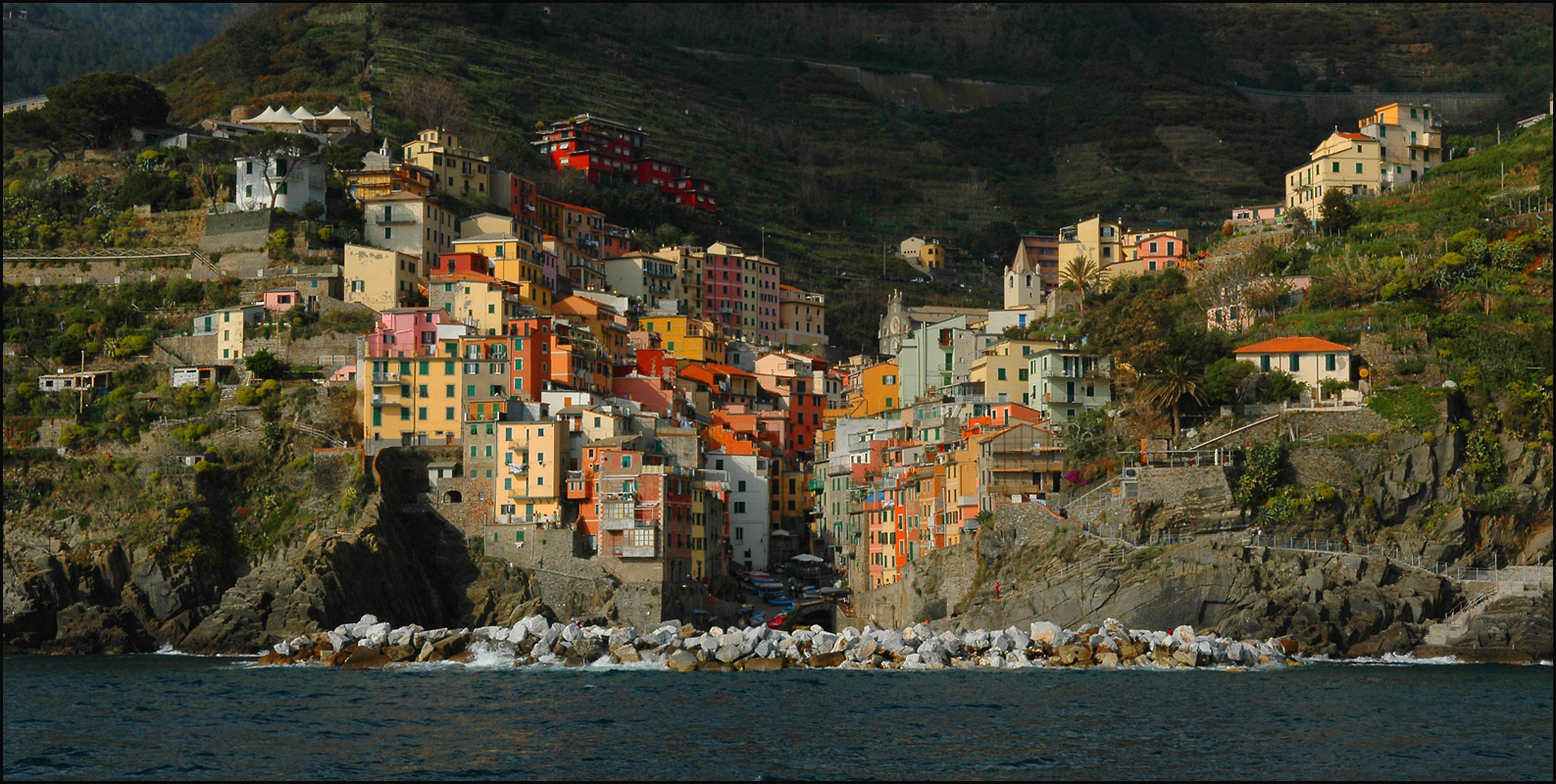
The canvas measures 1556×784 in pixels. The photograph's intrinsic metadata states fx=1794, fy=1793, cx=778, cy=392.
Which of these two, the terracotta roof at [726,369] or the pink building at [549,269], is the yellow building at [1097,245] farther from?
the pink building at [549,269]

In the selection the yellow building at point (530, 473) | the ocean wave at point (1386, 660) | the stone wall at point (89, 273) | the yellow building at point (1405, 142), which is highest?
the yellow building at point (1405, 142)

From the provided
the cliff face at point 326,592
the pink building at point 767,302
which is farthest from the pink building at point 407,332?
the pink building at point 767,302

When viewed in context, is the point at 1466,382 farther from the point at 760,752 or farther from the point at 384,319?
the point at 384,319

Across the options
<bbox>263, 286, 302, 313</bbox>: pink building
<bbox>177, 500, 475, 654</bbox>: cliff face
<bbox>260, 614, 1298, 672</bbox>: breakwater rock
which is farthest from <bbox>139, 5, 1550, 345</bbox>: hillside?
<bbox>260, 614, 1298, 672</bbox>: breakwater rock

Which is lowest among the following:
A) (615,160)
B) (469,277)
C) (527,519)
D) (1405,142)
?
(527,519)

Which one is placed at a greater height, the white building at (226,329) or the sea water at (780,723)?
the white building at (226,329)

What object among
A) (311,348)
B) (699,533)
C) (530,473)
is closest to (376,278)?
(311,348)

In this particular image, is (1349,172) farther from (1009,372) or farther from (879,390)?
(879,390)
